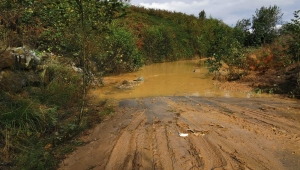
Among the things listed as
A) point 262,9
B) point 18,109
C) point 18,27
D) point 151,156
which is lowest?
point 151,156

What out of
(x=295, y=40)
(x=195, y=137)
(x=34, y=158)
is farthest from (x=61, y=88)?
(x=295, y=40)

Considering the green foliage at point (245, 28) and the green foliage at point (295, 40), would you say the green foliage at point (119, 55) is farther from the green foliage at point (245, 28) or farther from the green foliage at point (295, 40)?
the green foliage at point (245, 28)

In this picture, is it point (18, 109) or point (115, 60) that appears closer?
point (18, 109)

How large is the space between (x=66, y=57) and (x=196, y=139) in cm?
741

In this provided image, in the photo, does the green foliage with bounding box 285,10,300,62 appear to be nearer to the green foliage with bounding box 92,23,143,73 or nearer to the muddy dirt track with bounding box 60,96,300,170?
the muddy dirt track with bounding box 60,96,300,170

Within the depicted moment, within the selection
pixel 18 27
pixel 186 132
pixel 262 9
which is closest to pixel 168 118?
pixel 186 132

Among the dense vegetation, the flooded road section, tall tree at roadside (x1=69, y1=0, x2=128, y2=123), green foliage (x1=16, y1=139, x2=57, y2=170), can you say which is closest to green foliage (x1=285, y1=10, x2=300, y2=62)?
the dense vegetation

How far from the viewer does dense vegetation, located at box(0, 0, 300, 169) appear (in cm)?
437

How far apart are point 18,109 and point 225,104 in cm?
550

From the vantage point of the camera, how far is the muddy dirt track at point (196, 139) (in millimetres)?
3740

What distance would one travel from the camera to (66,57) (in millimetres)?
10086

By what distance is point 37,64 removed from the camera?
731 cm

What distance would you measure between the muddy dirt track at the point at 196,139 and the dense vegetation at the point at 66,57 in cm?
67

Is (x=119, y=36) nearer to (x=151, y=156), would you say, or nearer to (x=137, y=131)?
(x=137, y=131)
